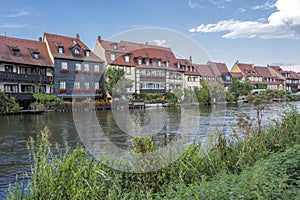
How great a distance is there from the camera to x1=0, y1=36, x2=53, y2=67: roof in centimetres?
3475

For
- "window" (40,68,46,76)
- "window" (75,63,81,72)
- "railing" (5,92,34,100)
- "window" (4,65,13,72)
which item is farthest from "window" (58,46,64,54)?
"railing" (5,92,34,100)

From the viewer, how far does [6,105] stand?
2945cm

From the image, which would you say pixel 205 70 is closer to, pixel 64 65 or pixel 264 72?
pixel 264 72

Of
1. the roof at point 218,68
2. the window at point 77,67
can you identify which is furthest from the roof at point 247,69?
the window at point 77,67

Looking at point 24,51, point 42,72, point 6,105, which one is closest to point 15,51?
point 24,51

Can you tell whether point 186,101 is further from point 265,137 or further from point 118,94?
point 265,137

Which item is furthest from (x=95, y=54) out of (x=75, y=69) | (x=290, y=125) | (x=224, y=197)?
(x=224, y=197)

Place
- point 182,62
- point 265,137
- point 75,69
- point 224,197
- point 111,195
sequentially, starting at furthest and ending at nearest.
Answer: point 182,62, point 75,69, point 265,137, point 111,195, point 224,197

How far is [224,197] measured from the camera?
3.09m

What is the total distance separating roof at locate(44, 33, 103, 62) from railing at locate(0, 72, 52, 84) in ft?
12.3

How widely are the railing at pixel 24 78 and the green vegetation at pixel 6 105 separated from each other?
143 inches

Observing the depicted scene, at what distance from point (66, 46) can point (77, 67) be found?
3669mm

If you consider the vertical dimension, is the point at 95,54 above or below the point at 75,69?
above

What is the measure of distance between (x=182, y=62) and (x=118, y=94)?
67.0 feet
